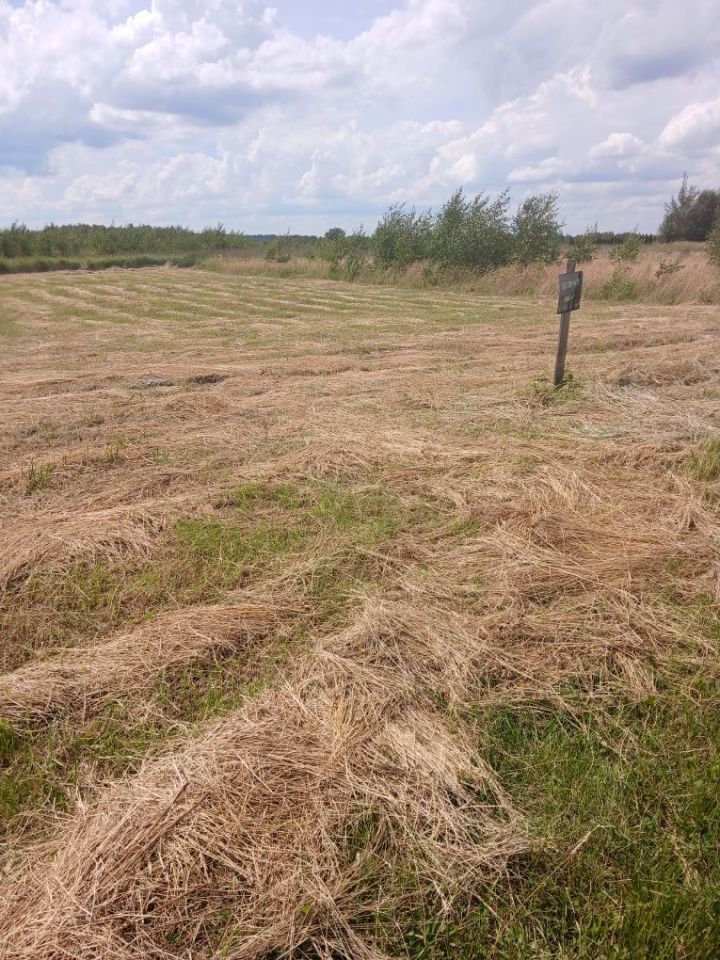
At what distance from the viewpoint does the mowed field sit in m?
1.73

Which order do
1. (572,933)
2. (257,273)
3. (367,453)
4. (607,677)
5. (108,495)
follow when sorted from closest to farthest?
1. (572,933)
2. (607,677)
3. (108,495)
4. (367,453)
5. (257,273)

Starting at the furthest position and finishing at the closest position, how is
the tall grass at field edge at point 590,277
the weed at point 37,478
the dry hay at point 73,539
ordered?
1. the tall grass at field edge at point 590,277
2. the weed at point 37,478
3. the dry hay at point 73,539

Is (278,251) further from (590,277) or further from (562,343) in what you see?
(562,343)

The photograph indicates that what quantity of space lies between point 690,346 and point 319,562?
814 centimetres

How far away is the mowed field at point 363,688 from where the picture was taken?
1.73 m

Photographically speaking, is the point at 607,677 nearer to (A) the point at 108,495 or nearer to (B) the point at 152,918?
(B) the point at 152,918

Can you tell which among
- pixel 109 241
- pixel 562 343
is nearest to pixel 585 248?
pixel 562 343

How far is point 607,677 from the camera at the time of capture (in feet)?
8.72

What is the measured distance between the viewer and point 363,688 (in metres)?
2.54

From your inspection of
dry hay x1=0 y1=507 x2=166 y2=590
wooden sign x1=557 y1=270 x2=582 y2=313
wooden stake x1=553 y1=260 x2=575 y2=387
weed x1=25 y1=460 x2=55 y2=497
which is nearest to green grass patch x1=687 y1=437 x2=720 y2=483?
wooden stake x1=553 y1=260 x2=575 y2=387

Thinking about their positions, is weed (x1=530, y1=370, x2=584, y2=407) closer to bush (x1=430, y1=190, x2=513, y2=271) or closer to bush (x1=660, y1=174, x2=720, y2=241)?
bush (x1=430, y1=190, x2=513, y2=271)

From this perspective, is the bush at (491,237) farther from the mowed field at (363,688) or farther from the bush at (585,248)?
the mowed field at (363,688)

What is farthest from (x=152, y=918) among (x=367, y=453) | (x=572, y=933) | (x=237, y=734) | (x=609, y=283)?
(x=609, y=283)

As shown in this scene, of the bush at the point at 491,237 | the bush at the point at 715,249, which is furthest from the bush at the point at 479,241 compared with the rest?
the bush at the point at 715,249
